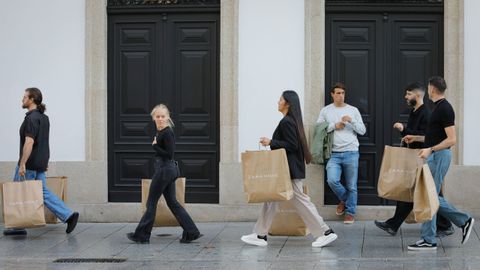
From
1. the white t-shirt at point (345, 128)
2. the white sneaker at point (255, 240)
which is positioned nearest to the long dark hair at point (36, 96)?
the white sneaker at point (255, 240)

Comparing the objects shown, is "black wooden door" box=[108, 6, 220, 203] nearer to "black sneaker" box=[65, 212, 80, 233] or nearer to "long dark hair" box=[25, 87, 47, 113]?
"black sneaker" box=[65, 212, 80, 233]

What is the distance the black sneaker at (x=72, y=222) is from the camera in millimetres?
11914

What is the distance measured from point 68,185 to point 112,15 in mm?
2457

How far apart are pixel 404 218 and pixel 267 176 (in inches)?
78.4

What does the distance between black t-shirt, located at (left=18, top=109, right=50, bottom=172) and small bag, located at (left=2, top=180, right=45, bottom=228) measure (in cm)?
37

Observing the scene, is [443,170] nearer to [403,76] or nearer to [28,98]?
[403,76]

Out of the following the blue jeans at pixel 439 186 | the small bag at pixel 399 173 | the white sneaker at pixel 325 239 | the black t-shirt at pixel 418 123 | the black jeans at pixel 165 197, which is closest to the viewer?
the blue jeans at pixel 439 186

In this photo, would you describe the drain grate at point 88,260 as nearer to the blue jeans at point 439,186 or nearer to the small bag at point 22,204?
the small bag at point 22,204

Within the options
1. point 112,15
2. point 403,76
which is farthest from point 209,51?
point 403,76

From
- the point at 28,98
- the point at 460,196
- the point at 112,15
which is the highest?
the point at 112,15

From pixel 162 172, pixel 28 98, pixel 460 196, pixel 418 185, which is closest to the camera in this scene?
pixel 418 185

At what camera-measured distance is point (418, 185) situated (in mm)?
9906

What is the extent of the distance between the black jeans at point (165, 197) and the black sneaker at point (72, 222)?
1159 mm

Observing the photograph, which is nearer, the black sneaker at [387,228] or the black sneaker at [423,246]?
the black sneaker at [423,246]
